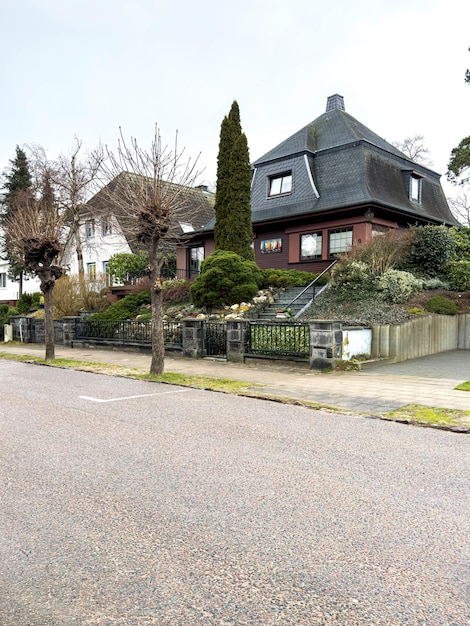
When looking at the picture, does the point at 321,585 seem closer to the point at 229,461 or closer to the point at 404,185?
the point at 229,461

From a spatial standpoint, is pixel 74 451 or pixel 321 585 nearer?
pixel 321 585

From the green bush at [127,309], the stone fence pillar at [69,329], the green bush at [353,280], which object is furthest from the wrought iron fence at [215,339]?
the stone fence pillar at [69,329]

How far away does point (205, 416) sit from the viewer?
23.1ft

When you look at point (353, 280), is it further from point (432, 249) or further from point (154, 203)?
point (154, 203)

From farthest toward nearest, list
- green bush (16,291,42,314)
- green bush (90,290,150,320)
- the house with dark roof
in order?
green bush (16,291,42,314) < green bush (90,290,150,320) < the house with dark roof

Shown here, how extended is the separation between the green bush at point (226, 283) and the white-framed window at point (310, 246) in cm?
453

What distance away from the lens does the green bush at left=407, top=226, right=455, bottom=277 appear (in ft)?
59.4

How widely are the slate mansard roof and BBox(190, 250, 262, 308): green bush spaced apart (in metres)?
5.04

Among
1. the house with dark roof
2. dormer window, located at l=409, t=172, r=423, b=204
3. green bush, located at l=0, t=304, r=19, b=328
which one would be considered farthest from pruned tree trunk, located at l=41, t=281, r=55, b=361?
dormer window, located at l=409, t=172, r=423, b=204

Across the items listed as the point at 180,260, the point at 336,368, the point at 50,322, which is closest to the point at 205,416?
the point at 336,368

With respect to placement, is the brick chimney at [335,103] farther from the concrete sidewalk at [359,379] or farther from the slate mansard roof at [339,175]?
the concrete sidewalk at [359,379]

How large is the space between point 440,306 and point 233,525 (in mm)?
14152

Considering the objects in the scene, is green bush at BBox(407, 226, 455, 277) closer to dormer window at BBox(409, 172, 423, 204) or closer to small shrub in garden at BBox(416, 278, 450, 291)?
small shrub in garden at BBox(416, 278, 450, 291)

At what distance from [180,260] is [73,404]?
76.4 ft
